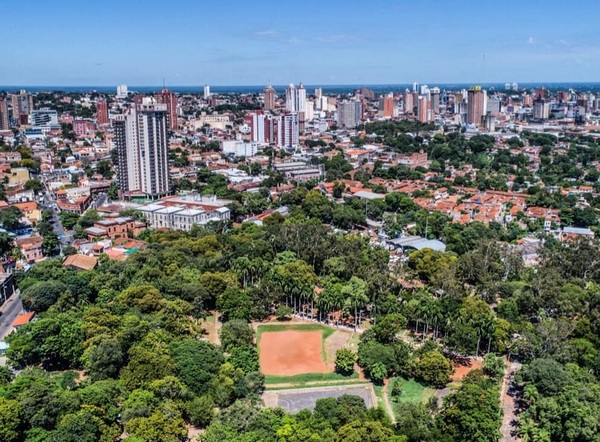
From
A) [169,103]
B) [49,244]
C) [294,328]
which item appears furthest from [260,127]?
[294,328]

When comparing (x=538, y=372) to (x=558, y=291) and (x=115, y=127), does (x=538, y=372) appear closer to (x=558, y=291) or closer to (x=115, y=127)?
(x=558, y=291)

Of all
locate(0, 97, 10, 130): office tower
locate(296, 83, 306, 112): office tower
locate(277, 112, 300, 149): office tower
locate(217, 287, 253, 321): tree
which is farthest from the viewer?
A: locate(296, 83, 306, 112): office tower

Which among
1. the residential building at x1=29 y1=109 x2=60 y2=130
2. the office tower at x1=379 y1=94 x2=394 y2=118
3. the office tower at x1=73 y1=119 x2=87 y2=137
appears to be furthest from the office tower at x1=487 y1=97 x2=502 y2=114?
the residential building at x1=29 y1=109 x2=60 y2=130

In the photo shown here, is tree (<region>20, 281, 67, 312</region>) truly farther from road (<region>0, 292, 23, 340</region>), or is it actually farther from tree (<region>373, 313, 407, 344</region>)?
tree (<region>373, 313, 407, 344</region>)

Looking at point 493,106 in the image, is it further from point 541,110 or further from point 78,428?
point 78,428

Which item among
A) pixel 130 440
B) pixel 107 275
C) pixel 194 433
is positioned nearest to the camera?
pixel 130 440

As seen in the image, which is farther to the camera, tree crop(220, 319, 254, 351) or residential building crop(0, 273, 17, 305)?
residential building crop(0, 273, 17, 305)

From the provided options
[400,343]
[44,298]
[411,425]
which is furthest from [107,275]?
[411,425]
